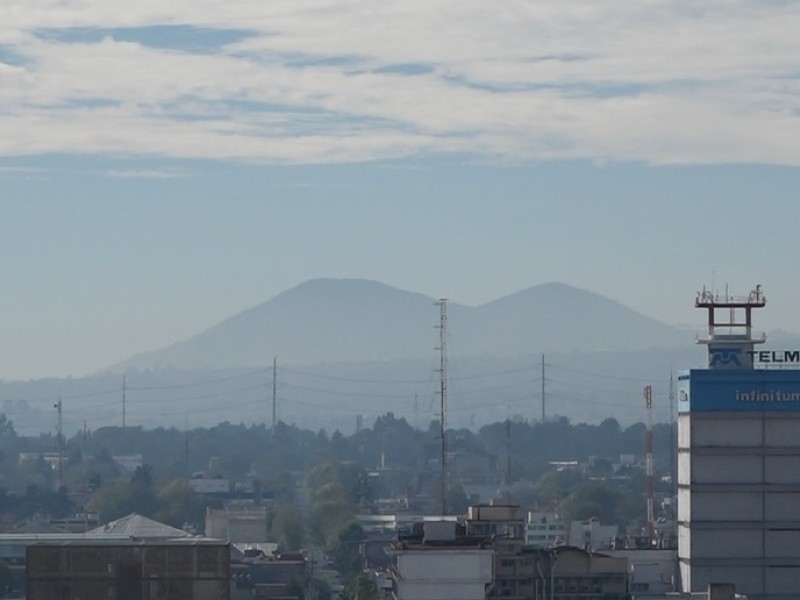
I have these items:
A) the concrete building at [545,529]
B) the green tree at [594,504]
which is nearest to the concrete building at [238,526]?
the concrete building at [545,529]

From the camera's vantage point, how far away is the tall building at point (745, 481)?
7681cm

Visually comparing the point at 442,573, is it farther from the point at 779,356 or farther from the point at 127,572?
the point at 779,356

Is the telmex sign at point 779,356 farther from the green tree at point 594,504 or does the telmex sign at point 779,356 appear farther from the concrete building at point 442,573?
the green tree at point 594,504

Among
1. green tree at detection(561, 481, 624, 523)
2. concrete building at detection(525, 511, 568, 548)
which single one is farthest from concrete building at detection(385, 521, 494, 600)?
green tree at detection(561, 481, 624, 523)

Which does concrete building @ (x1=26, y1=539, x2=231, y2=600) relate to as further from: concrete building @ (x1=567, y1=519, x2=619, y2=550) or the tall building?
concrete building @ (x1=567, y1=519, x2=619, y2=550)

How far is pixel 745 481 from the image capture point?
77.2 m

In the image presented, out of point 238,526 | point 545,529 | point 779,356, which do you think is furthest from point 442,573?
point 238,526

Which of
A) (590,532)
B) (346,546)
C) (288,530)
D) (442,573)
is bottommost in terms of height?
(346,546)

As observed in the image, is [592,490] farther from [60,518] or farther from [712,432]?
[712,432]

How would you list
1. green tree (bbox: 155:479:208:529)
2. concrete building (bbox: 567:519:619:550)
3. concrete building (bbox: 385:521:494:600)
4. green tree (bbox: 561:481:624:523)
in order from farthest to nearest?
green tree (bbox: 155:479:208:529)
green tree (bbox: 561:481:624:523)
concrete building (bbox: 567:519:619:550)
concrete building (bbox: 385:521:494:600)

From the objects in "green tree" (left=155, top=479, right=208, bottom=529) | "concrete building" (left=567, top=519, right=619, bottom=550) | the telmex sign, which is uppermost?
the telmex sign

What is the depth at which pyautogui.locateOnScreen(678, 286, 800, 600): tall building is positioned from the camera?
252ft

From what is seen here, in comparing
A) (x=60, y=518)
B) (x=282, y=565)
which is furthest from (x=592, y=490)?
(x=282, y=565)

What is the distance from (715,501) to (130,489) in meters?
119
